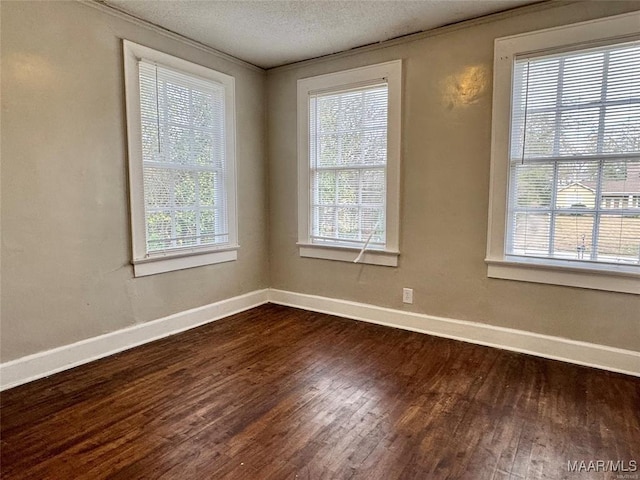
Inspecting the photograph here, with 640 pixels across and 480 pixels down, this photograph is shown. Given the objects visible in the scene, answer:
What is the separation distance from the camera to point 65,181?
103 inches

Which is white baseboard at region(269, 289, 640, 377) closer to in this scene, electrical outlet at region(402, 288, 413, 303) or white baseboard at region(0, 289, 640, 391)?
white baseboard at region(0, 289, 640, 391)

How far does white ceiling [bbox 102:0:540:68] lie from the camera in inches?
106

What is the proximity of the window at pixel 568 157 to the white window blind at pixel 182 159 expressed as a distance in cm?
244

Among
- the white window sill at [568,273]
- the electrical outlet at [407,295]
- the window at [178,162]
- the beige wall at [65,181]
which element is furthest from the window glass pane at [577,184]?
the beige wall at [65,181]

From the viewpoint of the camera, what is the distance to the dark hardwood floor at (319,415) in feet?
5.55

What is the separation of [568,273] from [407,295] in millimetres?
1249

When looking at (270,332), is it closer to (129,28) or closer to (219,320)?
(219,320)

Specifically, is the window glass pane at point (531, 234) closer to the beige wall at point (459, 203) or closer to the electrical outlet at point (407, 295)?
the beige wall at point (459, 203)

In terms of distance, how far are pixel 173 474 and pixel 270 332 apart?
5.79 ft

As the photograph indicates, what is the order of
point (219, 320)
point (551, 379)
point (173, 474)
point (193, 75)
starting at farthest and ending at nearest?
point (219, 320), point (193, 75), point (551, 379), point (173, 474)

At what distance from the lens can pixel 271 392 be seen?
2334 millimetres

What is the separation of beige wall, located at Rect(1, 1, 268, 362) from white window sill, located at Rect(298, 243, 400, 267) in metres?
1.43

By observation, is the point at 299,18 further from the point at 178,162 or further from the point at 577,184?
the point at 577,184

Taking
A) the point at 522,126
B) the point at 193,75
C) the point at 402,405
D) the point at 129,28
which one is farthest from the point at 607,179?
the point at 129,28
